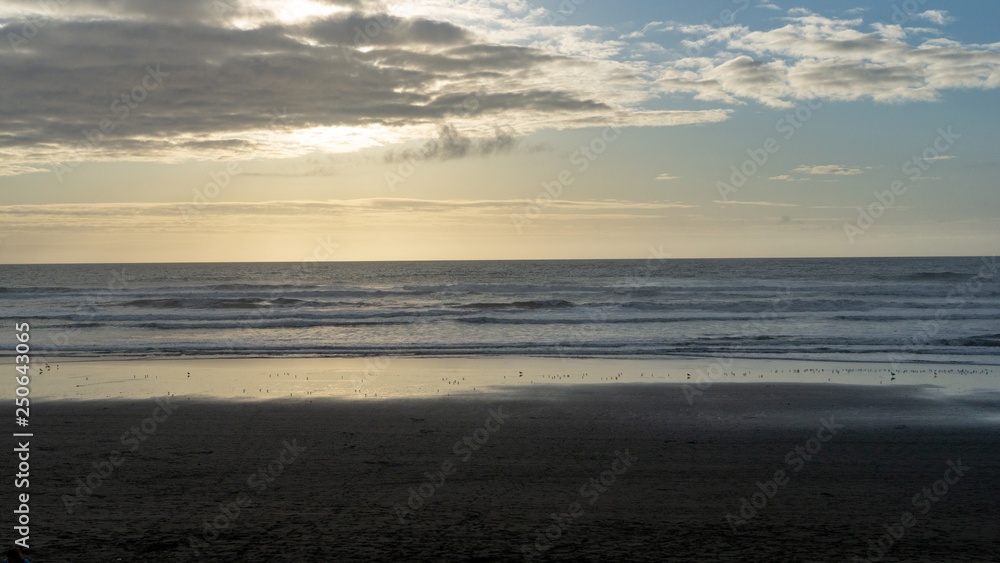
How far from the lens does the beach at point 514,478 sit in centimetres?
620

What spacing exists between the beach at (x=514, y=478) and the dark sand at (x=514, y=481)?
3 cm

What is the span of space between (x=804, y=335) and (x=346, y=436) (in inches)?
832

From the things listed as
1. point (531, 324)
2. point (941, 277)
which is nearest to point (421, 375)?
point (531, 324)

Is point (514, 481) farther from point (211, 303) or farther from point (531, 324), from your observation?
point (211, 303)

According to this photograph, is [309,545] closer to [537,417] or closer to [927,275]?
→ [537,417]

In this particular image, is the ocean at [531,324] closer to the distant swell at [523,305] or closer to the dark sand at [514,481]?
the distant swell at [523,305]

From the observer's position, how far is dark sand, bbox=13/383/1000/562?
616 cm

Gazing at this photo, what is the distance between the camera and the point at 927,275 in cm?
7019

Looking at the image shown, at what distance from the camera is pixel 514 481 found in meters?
8.06

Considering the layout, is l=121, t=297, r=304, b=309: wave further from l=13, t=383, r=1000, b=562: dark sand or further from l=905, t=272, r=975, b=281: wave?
→ l=905, t=272, r=975, b=281: wave

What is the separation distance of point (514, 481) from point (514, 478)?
0.11 metres

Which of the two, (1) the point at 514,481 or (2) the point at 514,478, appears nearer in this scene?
(1) the point at 514,481

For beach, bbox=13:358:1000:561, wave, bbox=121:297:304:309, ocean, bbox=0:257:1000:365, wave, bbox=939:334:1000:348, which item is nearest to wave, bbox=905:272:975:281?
ocean, bbox=0:257:1000:365

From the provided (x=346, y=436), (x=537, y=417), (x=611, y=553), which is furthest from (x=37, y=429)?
(x=611, y=553)
